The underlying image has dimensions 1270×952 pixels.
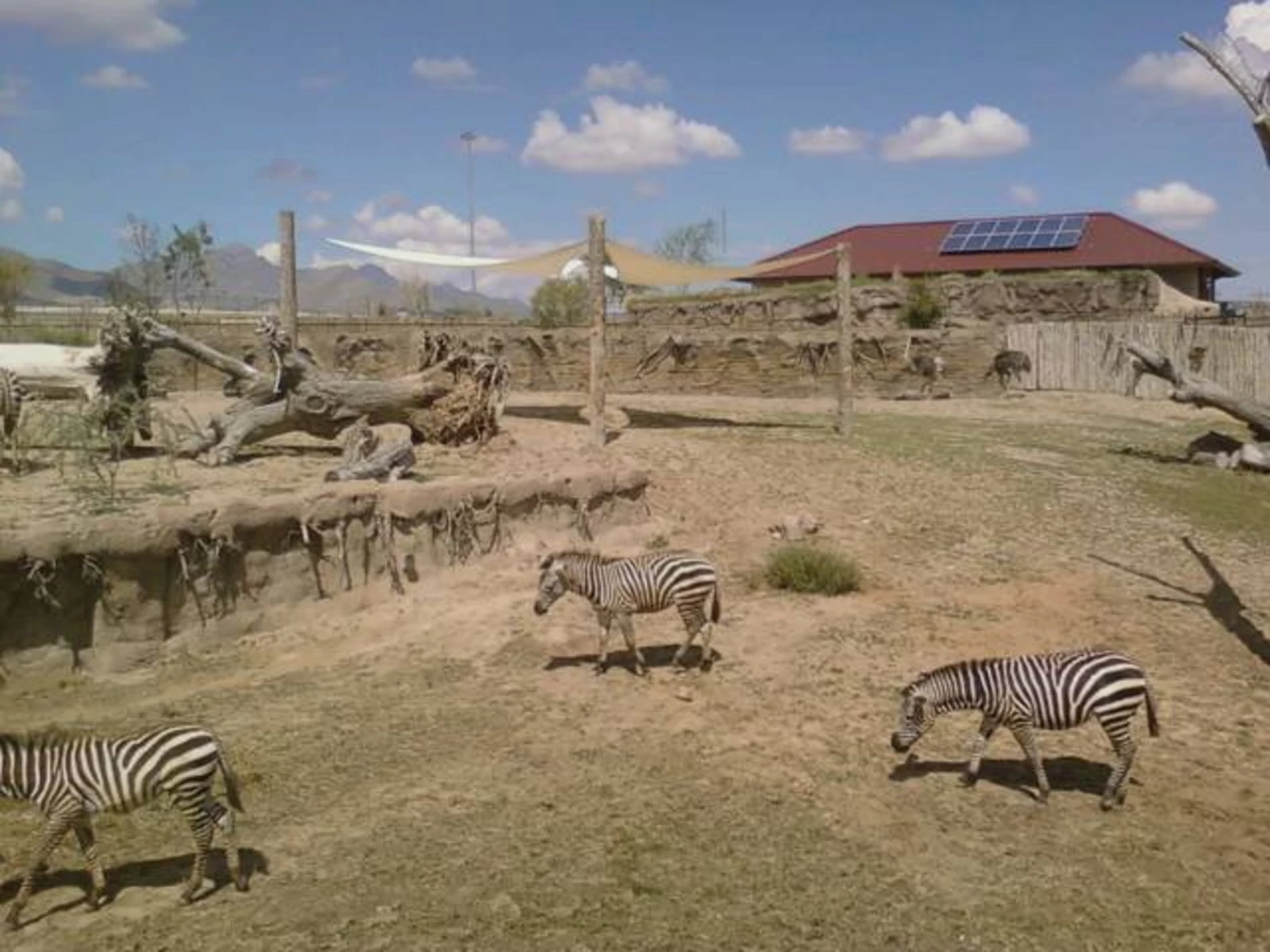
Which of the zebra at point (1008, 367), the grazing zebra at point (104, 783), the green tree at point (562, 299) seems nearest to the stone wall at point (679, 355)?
the zebra at point (1008, 367)

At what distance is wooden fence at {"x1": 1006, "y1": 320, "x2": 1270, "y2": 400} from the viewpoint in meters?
24.4

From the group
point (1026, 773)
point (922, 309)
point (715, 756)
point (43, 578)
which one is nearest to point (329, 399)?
point (43, 578)

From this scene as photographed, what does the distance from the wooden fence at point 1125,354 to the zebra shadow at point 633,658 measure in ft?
60.8

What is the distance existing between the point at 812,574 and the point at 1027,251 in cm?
3316

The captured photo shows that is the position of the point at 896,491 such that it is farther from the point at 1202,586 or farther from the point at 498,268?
the point at 498,268

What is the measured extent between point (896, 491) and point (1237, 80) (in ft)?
19.9

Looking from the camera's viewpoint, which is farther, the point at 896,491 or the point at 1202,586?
the point at 896,491

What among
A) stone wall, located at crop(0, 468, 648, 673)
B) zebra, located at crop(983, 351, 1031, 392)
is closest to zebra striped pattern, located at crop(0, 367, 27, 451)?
stone wall, located at crop(0, 468, 648, 673)

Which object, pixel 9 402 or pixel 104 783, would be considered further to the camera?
pixel 9 402

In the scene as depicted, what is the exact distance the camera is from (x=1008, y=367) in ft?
82.9

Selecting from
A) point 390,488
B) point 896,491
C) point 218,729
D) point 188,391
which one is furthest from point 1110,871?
point 188,391

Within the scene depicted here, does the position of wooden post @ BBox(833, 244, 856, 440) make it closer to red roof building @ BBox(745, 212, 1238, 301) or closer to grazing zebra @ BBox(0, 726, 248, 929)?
grazing zebra @ BBox(0, 726, 248, 929)

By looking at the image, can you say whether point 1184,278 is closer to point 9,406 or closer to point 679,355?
point 679,355

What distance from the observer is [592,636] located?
Answer: 9719mm
